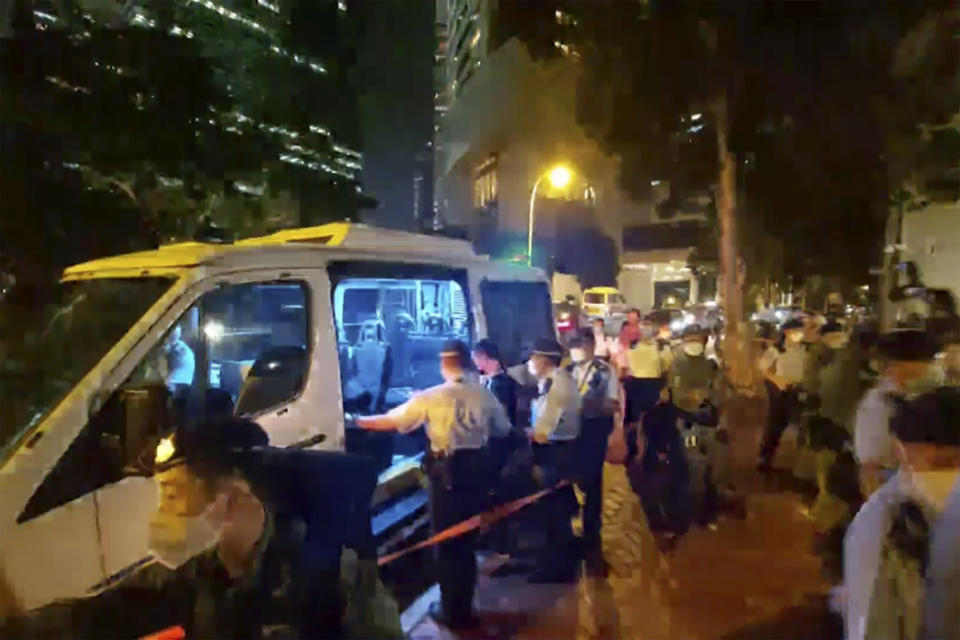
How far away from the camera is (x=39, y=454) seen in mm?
1938

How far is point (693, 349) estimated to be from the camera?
341 cm

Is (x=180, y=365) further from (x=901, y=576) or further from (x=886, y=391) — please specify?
(x=886, y=391)

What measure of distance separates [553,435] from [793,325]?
114cm

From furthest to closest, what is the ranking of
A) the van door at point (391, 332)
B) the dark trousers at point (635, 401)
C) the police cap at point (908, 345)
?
1. the dark trousers at point (635, 401)
2. the van door at point (391, 332)
3. the police cap at point (908, 345)

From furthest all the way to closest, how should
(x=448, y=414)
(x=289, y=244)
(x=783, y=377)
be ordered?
(x=783, y=377), (x=448, y=414), (x=289, y=244)

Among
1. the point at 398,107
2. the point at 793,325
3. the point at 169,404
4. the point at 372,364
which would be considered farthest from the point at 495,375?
the point at 169,404

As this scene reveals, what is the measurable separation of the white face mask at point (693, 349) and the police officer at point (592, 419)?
0.36 meters

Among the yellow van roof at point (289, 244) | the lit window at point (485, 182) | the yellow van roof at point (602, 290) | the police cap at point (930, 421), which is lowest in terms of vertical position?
the police cap at point (930, 421)

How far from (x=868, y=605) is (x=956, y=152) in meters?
2.01

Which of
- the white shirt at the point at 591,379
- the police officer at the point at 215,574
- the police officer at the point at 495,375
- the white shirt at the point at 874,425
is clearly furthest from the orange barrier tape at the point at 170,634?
the white shirt at the point at 874,425

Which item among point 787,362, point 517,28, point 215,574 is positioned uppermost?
point 517,28

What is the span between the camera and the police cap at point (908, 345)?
2574mm

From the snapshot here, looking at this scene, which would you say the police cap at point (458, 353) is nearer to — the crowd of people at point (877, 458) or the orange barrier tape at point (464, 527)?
the orange barrier tape at point (464, 527)

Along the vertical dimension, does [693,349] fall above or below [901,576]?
above
